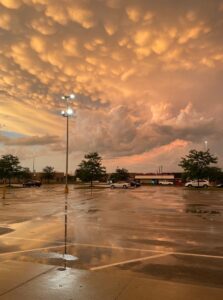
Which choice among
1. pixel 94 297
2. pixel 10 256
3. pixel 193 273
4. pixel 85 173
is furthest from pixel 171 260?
pixel 85 173

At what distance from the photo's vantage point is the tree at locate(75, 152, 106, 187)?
224 feet

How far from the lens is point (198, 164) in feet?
220

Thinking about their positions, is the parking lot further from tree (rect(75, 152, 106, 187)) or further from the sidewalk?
tree (rect(75, 152, 106, 187))

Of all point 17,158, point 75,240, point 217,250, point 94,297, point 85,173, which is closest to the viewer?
point 94,297

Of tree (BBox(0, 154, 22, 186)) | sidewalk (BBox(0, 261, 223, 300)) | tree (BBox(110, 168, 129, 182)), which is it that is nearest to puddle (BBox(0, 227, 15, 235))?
sidewalk (BBox(0, 261, 223, 300))

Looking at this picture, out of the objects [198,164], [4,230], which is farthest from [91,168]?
[4,230]

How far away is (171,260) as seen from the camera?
7945 mm

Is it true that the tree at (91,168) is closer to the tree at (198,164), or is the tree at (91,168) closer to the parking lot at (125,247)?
the tree at (198,164)

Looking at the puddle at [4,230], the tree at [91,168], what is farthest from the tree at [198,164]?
the puddle at [4,230]

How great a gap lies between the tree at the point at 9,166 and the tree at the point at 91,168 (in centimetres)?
2222

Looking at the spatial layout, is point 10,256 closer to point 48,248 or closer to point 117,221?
point 48,248

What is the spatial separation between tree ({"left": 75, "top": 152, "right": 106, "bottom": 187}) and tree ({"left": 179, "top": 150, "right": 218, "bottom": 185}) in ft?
55.6

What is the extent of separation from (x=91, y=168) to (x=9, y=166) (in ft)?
80.9

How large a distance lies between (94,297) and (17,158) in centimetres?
8253
